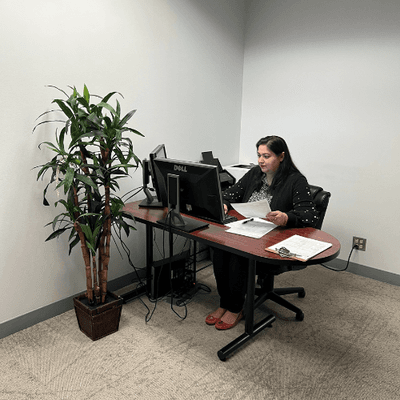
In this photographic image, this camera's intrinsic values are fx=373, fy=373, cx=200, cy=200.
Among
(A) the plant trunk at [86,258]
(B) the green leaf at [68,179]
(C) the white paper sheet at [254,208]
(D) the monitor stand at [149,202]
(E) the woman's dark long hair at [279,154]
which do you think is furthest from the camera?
(D) the monitor stand at [149,202]

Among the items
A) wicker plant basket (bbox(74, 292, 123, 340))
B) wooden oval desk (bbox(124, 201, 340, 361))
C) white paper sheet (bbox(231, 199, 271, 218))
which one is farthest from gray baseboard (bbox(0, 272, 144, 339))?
white paper sheet (bbox(231, 199, 271, 218))

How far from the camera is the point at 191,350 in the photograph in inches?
87.4

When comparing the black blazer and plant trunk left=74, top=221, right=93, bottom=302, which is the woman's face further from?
plant trunk left=74, top=221, right=93, bottom=302

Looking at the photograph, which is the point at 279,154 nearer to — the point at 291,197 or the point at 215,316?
the point at 291,197

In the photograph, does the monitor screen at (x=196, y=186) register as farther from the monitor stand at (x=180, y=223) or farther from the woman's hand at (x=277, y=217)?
the woman's hand at (x=277, y=217)

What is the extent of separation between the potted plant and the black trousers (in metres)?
0.67

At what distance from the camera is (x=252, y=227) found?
7.41ft

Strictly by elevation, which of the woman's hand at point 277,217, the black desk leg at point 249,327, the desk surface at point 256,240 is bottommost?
the black desk leg at point 249,327

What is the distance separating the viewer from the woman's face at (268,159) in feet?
8.09

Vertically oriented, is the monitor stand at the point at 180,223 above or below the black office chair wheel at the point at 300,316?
above

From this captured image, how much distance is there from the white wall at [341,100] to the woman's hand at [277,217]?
4.65 feet

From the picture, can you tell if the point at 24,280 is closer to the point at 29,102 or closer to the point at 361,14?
the point at 29,102

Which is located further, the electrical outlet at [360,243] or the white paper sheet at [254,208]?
the electrical outlet at [360,243]

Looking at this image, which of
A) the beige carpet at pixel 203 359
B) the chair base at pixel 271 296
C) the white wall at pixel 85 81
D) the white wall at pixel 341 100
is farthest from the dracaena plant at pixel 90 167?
the white wall at pixel 341 100
